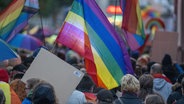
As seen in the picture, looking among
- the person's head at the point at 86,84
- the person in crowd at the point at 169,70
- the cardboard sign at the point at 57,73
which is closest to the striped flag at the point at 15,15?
the person's head at the point at 86,84

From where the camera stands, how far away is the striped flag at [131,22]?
1452 centimetres

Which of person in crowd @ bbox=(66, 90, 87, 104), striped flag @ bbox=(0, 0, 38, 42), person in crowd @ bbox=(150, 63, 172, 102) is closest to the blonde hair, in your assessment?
person in crowd @ bbox=(66, 90, 87, 104)

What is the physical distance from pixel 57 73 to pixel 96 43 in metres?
1.20

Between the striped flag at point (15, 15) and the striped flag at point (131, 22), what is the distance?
155 centimetres

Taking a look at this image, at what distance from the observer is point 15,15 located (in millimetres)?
13844

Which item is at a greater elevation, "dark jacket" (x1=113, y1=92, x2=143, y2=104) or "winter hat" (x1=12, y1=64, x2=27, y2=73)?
"dark jacket" (x1=113, y1=92, x2=143, y2=104)

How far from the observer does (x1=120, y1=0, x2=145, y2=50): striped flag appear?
1452 centimetres

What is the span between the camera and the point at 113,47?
1205 cm

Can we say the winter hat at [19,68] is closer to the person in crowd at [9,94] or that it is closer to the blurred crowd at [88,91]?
the blurred crowd at [88,91]

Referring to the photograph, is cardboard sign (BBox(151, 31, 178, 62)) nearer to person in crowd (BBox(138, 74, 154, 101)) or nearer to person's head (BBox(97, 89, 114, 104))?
person in crowd (BBox(138, 74, 154, 101))

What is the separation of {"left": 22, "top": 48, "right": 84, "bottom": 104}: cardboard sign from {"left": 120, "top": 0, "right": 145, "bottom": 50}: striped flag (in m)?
3.21

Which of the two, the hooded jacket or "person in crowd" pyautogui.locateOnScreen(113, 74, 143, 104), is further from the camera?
the hooded jacket

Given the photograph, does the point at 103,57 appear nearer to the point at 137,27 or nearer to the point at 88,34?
the point at 88,34

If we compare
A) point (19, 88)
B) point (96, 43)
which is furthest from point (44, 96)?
point (96, 43)
